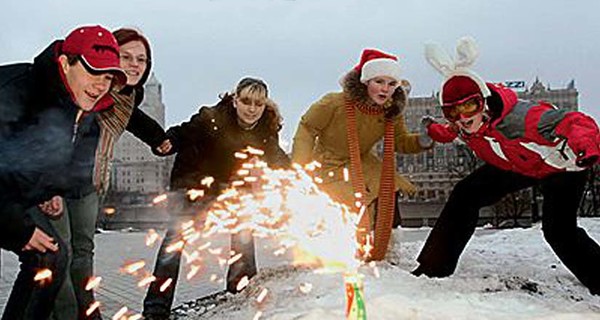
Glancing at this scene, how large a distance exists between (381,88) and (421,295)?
155cm

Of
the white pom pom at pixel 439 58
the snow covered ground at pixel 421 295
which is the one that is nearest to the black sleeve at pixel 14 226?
the snow covered ground at pixel 421 295

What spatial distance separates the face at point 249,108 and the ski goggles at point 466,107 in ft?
4.08

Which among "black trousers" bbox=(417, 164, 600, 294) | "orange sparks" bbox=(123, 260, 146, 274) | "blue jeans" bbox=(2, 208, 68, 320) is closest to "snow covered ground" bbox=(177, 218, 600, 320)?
"black trousers" bbox=(417, 164, 600, 294)

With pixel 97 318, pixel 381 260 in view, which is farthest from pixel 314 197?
pixel 97 318

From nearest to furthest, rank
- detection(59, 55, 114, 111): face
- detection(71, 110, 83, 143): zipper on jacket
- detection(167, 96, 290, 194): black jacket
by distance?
detection(59, 55, 114, 111): face, detection(71, 110, 83, 143): zipper on jacket, detection(167, 96, 290, 194): black jacket

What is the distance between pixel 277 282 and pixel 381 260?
3.09ft

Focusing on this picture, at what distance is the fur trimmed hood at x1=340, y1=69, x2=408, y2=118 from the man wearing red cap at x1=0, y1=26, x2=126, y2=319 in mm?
2065

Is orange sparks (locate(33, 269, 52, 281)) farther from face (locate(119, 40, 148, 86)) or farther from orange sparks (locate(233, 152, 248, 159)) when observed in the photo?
orange sparks (locate(233, 152, 248, 159))

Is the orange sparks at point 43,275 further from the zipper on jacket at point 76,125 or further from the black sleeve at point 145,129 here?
the black sleeve at point 145,129

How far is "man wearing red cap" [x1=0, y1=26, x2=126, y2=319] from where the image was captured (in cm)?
274

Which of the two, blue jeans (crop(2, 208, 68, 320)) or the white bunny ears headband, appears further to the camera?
the white bunny ears headband

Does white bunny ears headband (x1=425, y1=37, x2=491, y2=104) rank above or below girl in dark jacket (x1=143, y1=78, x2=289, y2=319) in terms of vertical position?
above

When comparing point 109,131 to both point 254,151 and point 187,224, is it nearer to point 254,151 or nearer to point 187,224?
point 187,224

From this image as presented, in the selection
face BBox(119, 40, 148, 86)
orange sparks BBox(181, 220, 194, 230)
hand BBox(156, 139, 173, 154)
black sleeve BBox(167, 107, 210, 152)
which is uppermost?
face BBox(119, 40, 148, 86)
